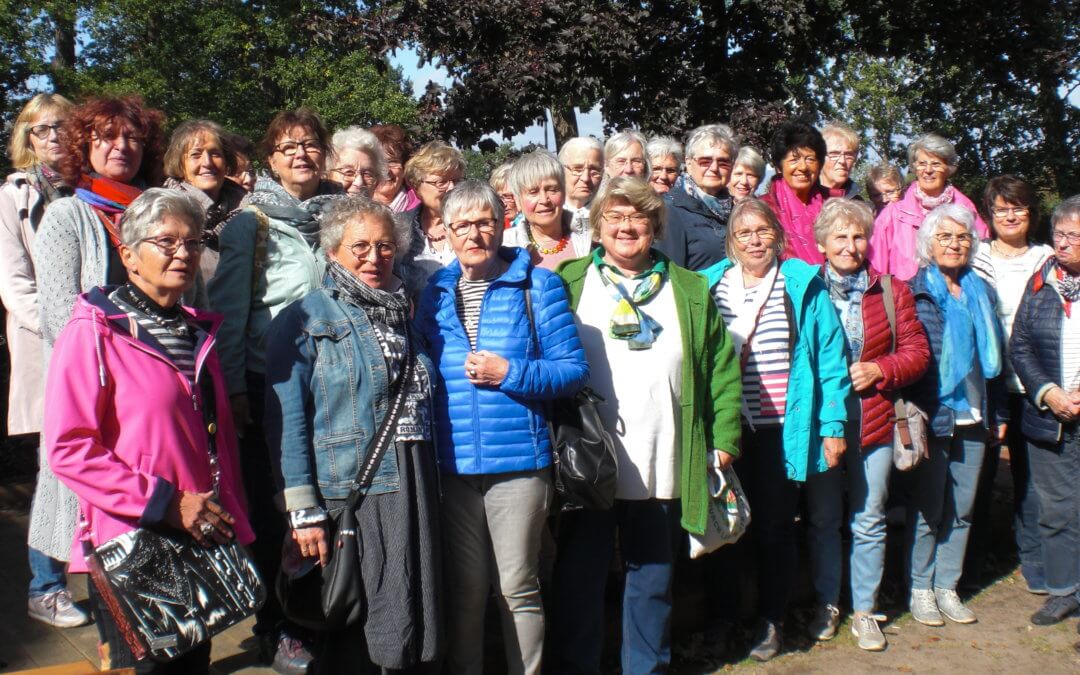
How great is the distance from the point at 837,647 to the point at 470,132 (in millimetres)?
4745

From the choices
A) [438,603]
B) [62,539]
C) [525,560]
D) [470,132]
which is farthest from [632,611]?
[470,132]

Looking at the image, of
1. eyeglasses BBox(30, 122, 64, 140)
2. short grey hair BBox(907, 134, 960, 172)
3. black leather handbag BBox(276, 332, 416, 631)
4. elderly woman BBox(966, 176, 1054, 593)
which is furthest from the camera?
short grey hair BBox(907, 134, 960, 172)

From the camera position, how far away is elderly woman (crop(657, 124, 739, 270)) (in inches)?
191

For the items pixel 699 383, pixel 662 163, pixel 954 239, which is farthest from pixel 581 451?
pixel 954 239

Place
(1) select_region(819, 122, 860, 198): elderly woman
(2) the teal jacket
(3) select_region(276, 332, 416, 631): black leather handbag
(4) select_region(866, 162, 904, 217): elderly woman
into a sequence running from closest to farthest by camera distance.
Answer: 1. (3) select_region(276, 332, 416, 631): black leather handbag
2. (2) the teal jacket
3. (1) select_region(819, 122, 860, 198): elderly woman
4. (4) select_region(866, 162, 904, 217): elderly woman

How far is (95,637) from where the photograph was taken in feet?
14.2

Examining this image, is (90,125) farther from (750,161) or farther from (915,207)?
(915,207)

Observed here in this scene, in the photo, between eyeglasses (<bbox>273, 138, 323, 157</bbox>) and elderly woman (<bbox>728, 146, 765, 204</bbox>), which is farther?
elderly woman (<bbox>728, 146, 765, 204</bbox>)

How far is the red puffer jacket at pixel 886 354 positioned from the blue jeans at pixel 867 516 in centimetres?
9

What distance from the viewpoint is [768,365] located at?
443 cm

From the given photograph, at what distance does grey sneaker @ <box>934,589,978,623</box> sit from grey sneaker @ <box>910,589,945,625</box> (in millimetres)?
67

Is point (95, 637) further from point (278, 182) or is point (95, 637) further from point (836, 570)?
point (836, 570)

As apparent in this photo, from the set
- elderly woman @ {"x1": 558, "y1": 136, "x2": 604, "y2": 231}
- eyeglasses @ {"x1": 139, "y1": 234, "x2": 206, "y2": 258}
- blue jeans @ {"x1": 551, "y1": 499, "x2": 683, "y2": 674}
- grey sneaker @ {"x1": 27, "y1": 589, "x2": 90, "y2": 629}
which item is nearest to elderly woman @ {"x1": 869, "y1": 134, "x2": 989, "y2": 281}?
elderly woman @ {"x1": 558, "y1": 136, "x2": 604, "y2": 231}

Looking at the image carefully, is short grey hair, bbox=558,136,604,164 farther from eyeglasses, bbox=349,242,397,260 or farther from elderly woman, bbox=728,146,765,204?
eyeglasses, bbox=349,242,397,260
